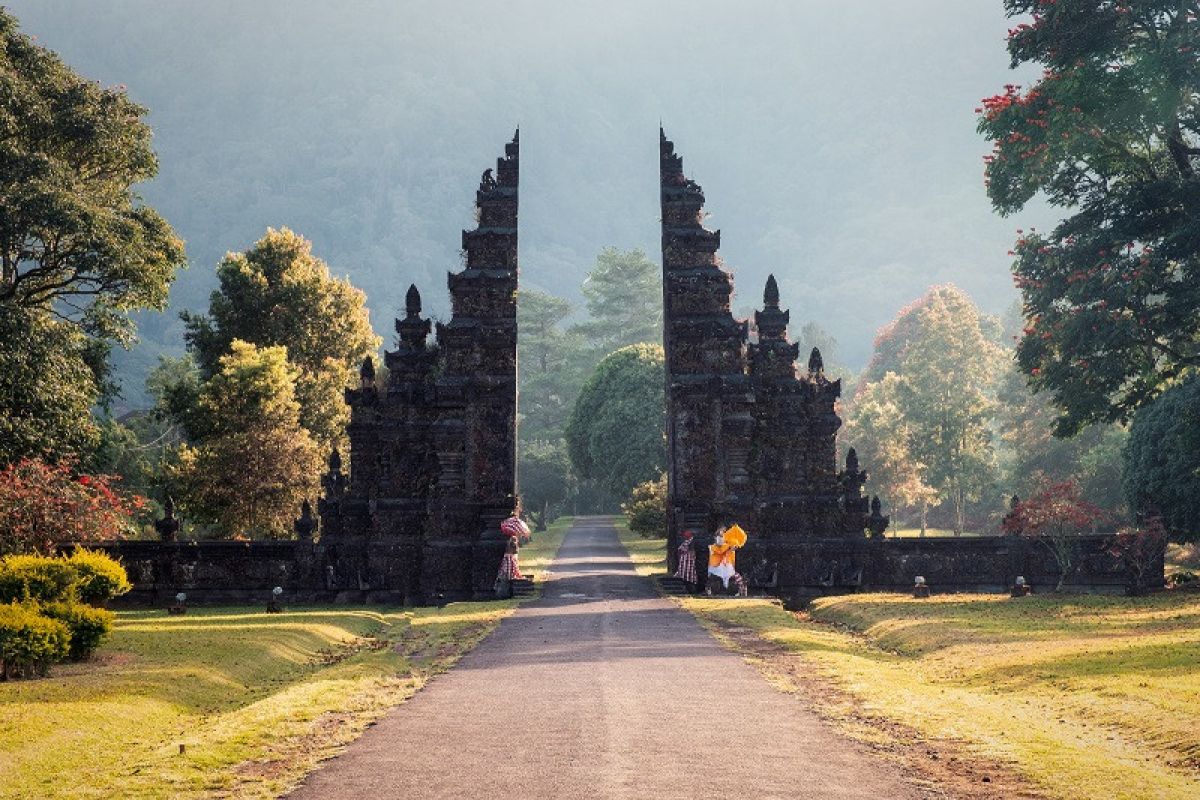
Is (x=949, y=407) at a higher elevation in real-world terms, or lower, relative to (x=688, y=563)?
higher

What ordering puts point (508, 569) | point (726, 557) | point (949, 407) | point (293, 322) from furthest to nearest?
point (949, 407)
point (293, 322)
point (508, 569)
point (726, 557)

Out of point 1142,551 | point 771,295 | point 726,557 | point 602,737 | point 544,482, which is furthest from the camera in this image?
point 544,482

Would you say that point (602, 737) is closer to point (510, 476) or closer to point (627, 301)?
point (510, 476)

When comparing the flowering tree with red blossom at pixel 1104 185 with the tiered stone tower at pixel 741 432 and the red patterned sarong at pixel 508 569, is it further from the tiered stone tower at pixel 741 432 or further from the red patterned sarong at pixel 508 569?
the red patterned sarong at pixel 508 569

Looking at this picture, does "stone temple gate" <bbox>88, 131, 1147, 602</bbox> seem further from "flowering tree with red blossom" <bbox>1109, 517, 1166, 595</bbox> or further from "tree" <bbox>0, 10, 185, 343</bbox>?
"tree" <bbox>0, 10, 185, 343</bbox>

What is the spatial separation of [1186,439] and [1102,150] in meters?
10.0

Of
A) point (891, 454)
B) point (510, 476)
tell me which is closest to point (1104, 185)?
point (510, 476)

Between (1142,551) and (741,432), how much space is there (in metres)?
12.2

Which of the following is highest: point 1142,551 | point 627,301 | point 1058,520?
point 627,301

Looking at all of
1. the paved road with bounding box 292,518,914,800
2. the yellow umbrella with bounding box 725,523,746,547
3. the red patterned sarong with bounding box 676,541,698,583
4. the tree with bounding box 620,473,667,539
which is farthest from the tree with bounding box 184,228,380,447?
the paved road with bounding box 292,518,914,800

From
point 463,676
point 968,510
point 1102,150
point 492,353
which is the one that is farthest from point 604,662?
point 968,510

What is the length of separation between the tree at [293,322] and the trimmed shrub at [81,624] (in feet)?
125

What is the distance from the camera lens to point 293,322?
61.1 meters

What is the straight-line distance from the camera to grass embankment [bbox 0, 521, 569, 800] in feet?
42.1
